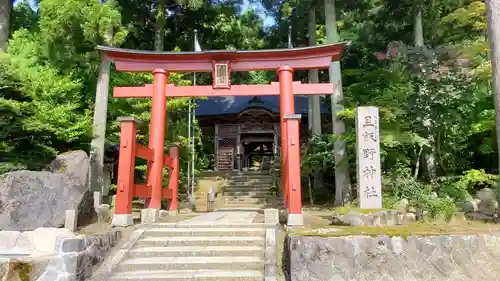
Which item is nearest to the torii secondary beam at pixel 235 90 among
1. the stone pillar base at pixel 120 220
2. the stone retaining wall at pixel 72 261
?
the stone pillar base at pixel 120 220

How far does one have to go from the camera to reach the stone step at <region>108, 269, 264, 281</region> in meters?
5.39

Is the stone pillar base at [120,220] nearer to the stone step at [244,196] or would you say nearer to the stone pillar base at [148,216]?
the stone pillar base at [148,216]

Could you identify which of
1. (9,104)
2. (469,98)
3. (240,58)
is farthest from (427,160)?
(9,104)

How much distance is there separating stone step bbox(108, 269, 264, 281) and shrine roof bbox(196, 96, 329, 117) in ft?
56.4

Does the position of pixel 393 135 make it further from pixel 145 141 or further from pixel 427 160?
pixel 145 141

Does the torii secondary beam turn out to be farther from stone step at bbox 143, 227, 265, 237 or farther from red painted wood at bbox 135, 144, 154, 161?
stone step at bbox 143, 227, 265, 237

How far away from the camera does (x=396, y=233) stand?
16.5 ft

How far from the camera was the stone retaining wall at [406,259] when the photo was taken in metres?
4.91

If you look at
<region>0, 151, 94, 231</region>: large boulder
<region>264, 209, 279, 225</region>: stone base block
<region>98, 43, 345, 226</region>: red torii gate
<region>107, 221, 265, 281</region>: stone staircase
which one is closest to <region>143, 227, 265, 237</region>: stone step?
<region>107, 221, 265, 281</region>: stone staircase

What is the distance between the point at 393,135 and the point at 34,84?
12.0 meters

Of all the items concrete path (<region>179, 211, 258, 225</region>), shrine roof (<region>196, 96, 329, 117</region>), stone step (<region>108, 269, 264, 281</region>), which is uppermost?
shrine roof (<region>196, 96, 329, 117</region>)

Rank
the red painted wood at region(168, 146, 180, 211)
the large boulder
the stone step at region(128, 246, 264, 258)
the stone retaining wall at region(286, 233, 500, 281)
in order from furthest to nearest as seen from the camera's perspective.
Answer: the red painted wood at region(168, 146, 180, 211), the large boulder, the stone step at region(128, 246, 264, 258), the stone retaining wall at region(286, 233, 500, 281)

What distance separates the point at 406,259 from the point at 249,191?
1343 centimetres

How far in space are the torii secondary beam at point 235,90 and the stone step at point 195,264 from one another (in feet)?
17.3
